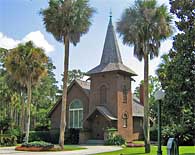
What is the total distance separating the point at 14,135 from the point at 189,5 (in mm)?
24445

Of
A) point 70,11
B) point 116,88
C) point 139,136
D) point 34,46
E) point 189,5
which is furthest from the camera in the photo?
point 139,136

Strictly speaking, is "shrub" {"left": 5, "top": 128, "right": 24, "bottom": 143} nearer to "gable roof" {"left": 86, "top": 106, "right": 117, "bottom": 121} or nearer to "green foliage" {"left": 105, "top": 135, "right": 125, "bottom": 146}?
"gable roof" {"left": 86, "top": 106, "right": 117, "bottom": 121}

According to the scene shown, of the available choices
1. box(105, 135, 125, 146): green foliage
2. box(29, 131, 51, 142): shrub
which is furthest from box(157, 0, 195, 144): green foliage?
box(29, 131, 51, 142): shrub

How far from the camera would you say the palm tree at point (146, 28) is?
26.3 metres

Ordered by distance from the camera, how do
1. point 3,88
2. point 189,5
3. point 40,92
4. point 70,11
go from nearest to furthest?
point 189,5 → point 70,11 → point 3,88 → point 40,92

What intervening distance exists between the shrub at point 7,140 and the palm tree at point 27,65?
114 inches

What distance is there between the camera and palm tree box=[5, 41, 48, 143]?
31.7m

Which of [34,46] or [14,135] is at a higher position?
[34,46]

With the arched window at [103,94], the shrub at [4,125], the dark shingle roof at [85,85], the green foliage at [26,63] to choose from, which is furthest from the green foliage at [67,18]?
the dark shingle roof at [85,85]

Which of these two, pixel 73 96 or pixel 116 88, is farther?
pixel 73 96

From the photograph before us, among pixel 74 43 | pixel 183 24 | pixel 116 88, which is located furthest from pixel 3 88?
pixel 183 24

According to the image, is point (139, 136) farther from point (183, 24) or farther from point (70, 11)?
point (183, 24)

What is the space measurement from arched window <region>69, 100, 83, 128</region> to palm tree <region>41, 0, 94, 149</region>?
1428 centimetres

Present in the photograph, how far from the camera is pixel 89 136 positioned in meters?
39.9
